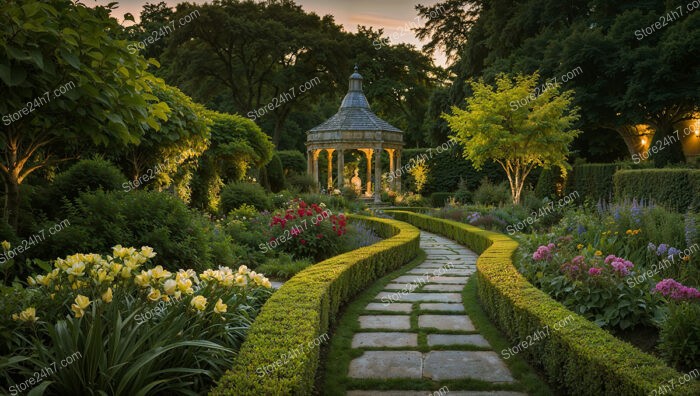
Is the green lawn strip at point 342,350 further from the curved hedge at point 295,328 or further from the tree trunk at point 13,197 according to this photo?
the tree trunk at point 13,197

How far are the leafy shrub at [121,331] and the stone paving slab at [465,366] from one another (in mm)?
1487

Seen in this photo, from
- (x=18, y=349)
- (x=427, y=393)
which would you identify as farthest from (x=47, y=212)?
(x=427, y=393)

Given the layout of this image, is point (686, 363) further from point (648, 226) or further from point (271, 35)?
point (271, 35)

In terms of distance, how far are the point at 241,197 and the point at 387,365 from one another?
944cm

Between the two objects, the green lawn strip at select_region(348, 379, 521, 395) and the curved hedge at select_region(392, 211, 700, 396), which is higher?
the curved hedge at select_region(392, 211, 700, 396)

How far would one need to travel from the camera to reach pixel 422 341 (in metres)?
4.40

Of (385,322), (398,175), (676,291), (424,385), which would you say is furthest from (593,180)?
(424,385)

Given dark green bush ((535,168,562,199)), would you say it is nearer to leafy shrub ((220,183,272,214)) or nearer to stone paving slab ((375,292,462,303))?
leafy shrub ((220,183,272,214))

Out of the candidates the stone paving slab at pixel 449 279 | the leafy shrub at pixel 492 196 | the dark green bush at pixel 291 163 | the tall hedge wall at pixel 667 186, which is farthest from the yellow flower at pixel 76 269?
the dark green bush at pixel 291 163

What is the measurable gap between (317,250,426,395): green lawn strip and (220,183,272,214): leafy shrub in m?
6.78

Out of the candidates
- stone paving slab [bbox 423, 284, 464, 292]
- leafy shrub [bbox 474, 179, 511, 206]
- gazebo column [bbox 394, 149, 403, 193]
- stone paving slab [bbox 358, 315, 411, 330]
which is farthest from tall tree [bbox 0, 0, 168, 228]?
gazebo column [bbox 394, 149, 403, 193]

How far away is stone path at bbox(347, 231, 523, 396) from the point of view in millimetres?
3668

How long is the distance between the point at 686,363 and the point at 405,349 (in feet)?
6.63

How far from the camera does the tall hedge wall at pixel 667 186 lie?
35.0ft
